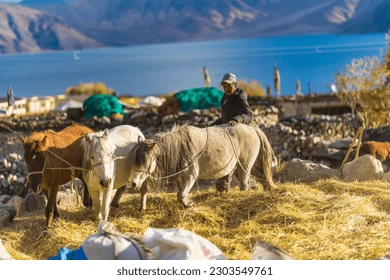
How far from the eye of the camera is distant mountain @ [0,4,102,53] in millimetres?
23444

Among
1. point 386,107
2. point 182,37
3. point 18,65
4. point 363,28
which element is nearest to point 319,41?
point 18,65

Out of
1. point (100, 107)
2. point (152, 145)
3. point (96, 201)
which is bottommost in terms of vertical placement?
point (96, 201)

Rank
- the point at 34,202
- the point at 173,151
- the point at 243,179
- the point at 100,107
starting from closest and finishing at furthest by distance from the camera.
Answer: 1. the point at 173,151
2. the point at 243,179
3. the point at 34,202
4. the point at 100,107

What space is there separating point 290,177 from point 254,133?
218 centimetres

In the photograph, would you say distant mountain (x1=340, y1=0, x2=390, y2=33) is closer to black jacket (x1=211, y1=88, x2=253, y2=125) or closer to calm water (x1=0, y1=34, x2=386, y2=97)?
black jacket (x1=211, y1=88, x2=253, y2=125)

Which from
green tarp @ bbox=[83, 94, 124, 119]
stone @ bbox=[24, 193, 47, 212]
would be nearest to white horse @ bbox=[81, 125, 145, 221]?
stone @ bbox=[24, 193, 47, 212]

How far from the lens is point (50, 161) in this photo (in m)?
6.95

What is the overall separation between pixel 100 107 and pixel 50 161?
1424 cm

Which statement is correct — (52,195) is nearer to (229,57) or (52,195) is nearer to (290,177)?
(290,177)

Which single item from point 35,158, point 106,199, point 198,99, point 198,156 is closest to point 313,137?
point 198,99

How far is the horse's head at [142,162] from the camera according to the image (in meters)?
6.53

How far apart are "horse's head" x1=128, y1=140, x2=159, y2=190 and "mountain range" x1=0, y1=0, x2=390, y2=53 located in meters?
5.73

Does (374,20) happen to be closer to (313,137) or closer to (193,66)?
(313,137)

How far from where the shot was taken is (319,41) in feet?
228
